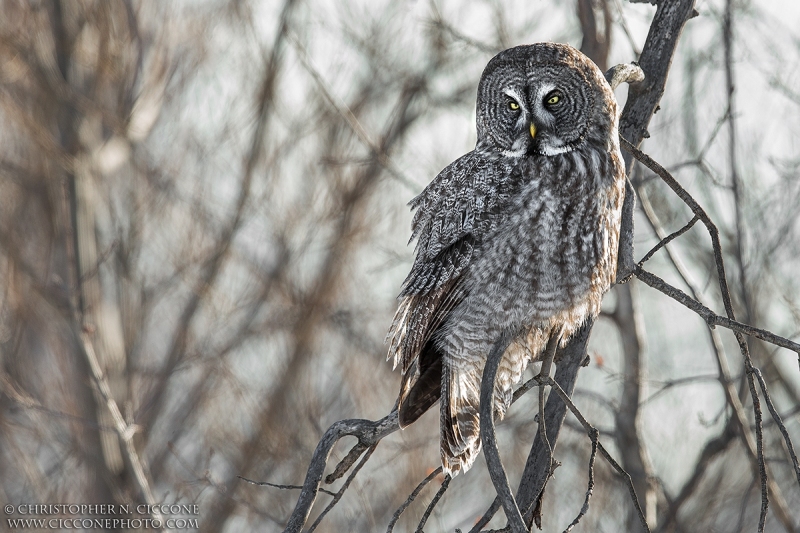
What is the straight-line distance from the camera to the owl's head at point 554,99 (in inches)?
113

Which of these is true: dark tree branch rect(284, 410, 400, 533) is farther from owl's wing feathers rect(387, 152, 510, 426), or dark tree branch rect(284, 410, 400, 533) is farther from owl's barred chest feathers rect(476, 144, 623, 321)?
owl's barred chest feathers rect(476, 144, 623, 321)

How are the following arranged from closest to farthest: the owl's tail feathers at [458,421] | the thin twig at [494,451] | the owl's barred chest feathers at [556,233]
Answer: the thin twig at [494,451]
the owl's barred chest feathers at [556,233]
the owl's tail feathers at [458,421]

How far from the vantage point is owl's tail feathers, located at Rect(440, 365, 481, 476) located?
305 centimetres

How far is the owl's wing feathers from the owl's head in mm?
166

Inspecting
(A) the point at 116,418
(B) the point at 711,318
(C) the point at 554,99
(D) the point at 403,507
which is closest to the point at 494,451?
(D) the point at 403,507

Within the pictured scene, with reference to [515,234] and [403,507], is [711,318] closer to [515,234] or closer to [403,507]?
[515,234]

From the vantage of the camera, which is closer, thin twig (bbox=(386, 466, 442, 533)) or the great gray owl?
thin twig (bbox=(386, 466, 442, 533))

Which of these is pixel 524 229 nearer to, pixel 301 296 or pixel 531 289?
pixel 531 289

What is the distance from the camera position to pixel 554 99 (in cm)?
293

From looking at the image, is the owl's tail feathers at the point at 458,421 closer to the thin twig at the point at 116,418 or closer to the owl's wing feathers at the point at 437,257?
the owl's wing feathers at the point at 437,257

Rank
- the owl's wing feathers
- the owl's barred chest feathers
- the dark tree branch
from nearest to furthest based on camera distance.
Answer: the dark tree branch < the owl's barred chest feathers < the owl's wing feathers

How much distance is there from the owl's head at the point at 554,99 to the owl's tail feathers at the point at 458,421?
0.88 metres

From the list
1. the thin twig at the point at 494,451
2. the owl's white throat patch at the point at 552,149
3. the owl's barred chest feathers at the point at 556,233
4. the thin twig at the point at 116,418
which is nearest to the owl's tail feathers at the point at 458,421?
the owl's barred chest feathers at the point at 556,233

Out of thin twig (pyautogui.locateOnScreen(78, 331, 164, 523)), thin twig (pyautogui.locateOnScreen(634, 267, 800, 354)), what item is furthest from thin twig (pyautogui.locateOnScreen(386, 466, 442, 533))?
thin twig (pyautogui.locateOnScreen(78, 331, 164, 523))
